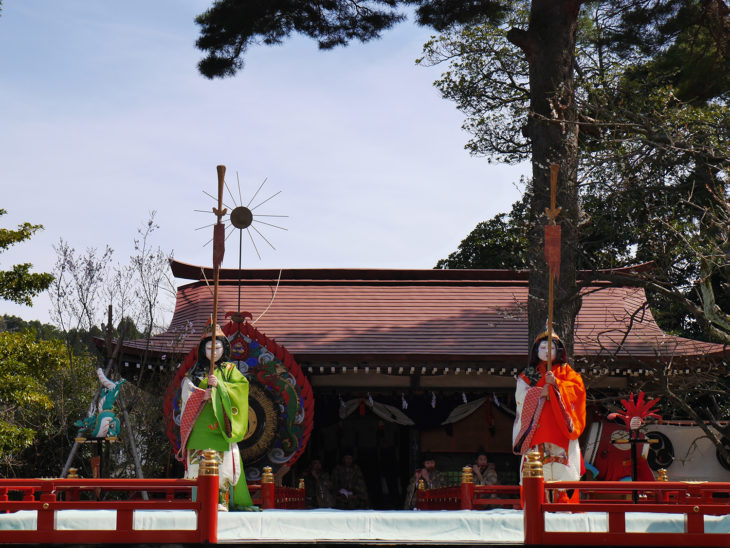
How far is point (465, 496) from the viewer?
31.8 ft

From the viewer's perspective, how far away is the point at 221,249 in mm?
8930

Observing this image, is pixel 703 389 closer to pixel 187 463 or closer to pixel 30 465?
pixel 187 463

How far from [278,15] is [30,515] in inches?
348

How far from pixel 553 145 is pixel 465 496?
4947 mm

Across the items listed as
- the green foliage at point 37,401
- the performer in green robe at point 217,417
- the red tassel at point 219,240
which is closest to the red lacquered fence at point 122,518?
the performer in green robe at point 217,417

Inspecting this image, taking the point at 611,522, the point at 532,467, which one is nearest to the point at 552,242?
the point at 532,467

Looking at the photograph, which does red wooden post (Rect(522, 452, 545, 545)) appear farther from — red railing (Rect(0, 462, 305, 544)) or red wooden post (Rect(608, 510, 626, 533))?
red railing (Rect(0, 462, 305, 544))

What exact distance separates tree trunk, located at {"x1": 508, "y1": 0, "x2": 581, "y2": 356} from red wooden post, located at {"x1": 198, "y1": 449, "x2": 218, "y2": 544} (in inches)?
211

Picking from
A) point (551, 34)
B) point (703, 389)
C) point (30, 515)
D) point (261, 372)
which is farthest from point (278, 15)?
point (30, 515)

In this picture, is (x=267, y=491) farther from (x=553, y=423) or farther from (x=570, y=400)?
(x=570, y=400)

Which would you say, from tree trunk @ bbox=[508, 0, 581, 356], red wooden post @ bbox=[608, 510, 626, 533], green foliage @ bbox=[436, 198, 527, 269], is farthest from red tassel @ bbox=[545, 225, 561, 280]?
green foliage @ bbox=[436, 198, 527, 269]

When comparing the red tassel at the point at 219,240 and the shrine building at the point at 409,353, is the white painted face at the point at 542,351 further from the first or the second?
the shrine building at the point at 409,353

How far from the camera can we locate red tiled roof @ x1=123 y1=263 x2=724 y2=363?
13578 millimetres

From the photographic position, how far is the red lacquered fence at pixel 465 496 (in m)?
9.67
